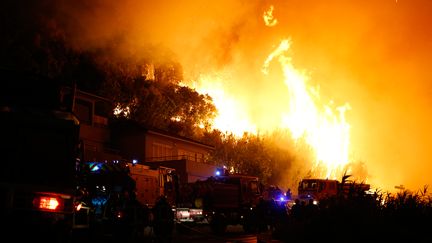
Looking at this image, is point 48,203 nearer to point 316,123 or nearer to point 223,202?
point 223,202

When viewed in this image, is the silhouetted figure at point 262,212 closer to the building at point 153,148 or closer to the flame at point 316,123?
the building at point 153,148

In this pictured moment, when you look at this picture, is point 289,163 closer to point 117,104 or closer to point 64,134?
point 117,104

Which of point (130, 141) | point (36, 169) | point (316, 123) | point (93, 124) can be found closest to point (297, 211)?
point (36, 169)

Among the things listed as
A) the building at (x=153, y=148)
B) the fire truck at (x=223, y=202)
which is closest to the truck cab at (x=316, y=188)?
the fire truck at (x=223, y=202)

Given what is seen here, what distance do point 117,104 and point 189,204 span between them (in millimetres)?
26609

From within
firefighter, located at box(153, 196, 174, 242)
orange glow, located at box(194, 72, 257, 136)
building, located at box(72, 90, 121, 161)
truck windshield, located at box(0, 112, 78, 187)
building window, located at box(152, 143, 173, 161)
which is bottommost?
firefighter, located at box(153, 196, 174, 242)

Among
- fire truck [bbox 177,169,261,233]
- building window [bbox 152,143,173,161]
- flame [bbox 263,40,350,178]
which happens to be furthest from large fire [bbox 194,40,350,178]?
fire truck [bbox 177,169,261,233]

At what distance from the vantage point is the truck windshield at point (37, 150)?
8945mm

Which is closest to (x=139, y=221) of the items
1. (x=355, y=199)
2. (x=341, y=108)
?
(x=355, y=199)

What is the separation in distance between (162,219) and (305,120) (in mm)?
49326

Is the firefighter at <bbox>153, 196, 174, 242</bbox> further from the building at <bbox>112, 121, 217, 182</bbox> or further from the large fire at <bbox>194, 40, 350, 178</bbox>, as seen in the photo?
the large fire at <bbox>194, 40, 350, 178</bbox>

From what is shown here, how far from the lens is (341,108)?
2509 inches

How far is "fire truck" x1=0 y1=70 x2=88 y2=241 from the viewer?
8531mm

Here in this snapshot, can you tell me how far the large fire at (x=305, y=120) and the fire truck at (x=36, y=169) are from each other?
4983 cm
